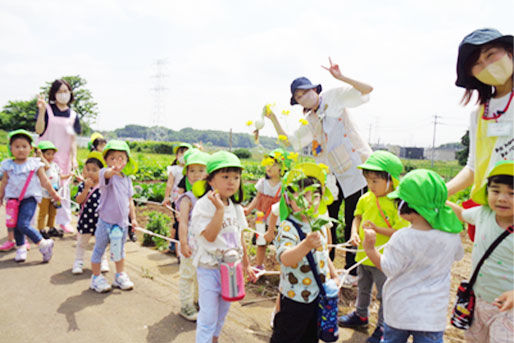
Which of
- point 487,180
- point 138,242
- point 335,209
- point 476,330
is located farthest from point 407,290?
point 138,242

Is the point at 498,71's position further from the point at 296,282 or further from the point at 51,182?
the point at 51,182

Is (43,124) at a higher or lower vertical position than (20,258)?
higher

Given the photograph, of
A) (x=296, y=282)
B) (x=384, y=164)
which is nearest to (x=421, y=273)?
(x=296, y=282)

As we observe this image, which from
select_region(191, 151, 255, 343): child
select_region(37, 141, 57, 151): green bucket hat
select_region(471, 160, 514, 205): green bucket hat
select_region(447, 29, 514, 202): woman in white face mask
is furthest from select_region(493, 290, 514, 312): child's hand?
select_region(37, 141, 57, 151): green bucket hat

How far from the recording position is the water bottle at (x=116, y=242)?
3926 millimetres

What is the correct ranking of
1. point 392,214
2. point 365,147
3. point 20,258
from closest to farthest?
point 392,214
point 365,147
point 20,258

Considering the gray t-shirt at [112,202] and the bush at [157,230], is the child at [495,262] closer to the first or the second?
the gray t-shirt at [112,202]

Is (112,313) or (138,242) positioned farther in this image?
(138,242)

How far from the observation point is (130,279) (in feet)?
14.1

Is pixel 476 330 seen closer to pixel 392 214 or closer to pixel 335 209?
pixel 392 214

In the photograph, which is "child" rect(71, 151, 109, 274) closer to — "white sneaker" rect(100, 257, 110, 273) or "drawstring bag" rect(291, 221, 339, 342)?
"white sneaker" rect(100, 257, 110, 273)

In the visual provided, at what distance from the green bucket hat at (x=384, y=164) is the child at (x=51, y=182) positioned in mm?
5212

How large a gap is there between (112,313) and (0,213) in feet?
19.2

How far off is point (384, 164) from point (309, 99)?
1259 mm
